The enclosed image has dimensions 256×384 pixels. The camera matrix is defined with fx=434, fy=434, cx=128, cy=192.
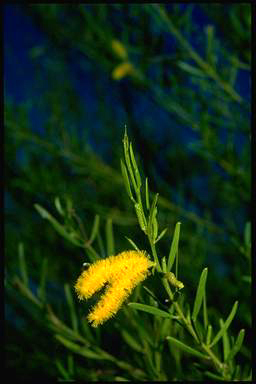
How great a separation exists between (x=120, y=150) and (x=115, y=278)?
623 millimetres

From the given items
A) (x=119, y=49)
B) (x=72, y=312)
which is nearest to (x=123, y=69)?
(x=119, y=49)

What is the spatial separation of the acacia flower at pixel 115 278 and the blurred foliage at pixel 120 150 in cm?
28

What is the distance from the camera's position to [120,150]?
33.8 inches

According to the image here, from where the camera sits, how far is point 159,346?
0.38 meters

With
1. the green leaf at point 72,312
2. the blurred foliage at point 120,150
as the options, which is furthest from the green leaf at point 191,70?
the green leaf at point 72,312

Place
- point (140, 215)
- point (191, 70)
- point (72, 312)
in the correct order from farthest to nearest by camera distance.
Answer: point (191, 70) < point (72, 312) < point (140, 215)

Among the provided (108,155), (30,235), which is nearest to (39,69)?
(108,155)

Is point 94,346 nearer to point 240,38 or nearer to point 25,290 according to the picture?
point 25,290

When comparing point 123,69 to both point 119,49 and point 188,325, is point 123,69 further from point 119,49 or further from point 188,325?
point 188,325

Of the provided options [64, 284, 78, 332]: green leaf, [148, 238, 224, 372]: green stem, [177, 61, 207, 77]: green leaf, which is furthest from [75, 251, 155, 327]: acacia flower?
[177, 61, 207, 77]: green leaf

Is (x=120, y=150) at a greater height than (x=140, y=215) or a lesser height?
greater

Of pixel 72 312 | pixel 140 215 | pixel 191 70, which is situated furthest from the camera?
pixel 191 70

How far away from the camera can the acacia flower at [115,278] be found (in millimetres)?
246

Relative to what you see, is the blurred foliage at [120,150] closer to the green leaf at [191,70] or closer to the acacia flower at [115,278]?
the green leaf at [191,70]
